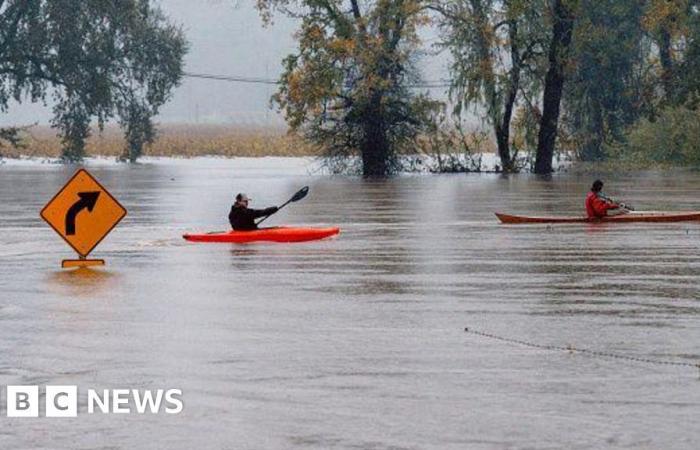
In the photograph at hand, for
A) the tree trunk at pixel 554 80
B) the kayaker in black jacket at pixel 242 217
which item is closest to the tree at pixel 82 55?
the tree trunk at pixel 554 80

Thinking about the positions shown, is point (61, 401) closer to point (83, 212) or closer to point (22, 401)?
point (22, 401)

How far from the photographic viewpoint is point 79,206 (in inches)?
1032

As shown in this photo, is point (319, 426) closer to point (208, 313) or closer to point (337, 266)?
point (208, 313)

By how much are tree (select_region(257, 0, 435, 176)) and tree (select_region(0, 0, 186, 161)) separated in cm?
1785

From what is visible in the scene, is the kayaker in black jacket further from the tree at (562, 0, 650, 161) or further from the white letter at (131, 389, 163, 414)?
the tree at (562, 0, 650, 161)

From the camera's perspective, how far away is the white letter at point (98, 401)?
13164 millimetres

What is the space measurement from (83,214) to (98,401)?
42.7ft

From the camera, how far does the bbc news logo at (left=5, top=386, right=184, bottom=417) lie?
13.1 metres

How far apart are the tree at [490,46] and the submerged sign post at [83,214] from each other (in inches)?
1867

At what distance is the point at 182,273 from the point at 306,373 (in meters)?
10.4

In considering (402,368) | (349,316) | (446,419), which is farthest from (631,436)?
(349,316)

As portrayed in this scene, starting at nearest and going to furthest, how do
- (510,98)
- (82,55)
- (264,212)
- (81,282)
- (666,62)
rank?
1. (81,282)
2. (264,212)
3. (510,98)
4. (666,62)
5. (82,55)

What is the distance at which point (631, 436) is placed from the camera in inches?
476

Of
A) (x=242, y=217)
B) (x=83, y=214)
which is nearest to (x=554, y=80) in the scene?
(x=242, y=217)
